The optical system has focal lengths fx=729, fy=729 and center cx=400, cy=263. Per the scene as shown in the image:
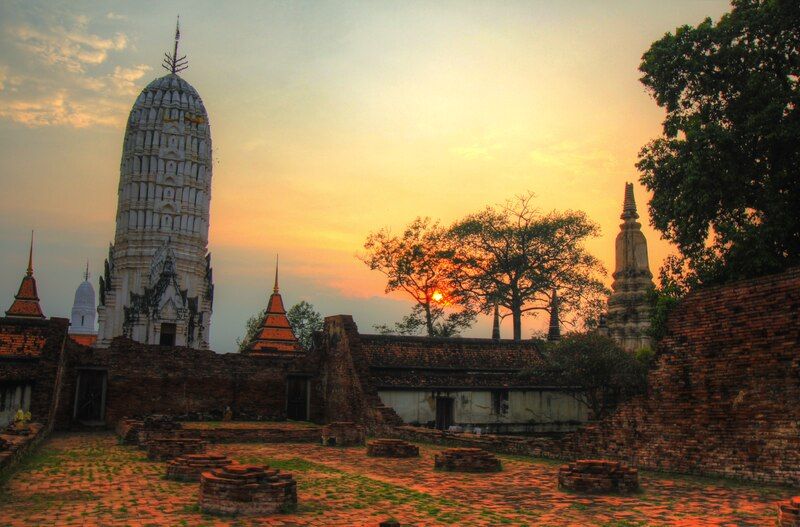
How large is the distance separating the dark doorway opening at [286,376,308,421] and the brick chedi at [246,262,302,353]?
16.0 meters

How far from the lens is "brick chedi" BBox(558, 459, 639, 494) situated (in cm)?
1011

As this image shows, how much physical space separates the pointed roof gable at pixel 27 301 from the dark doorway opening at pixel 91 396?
2732 cm

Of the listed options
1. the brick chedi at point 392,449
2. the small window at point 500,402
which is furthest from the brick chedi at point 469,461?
the small window at point 500,402

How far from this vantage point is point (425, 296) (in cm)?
4325

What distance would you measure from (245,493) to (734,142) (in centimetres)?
1308

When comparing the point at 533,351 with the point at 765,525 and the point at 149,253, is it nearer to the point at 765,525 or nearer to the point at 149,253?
the point at 765,525

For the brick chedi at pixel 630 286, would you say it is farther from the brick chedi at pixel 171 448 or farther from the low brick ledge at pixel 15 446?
the low brick ledge at pixel 15 446

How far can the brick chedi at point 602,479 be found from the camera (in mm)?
10109

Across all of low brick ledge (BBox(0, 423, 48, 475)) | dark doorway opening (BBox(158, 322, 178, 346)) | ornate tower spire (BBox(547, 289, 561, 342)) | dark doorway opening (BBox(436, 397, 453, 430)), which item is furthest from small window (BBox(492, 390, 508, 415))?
dark doorway opening (BBox(158, 322, 178, 346))

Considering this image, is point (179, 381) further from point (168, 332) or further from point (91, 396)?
point (168, 332)

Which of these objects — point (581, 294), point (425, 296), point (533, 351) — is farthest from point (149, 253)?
point (533, 351)

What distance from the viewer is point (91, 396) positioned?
2275 cm

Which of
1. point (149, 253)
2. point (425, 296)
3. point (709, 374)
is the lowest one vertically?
point (709, 374)

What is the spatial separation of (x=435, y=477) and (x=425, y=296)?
3140 centimetres
